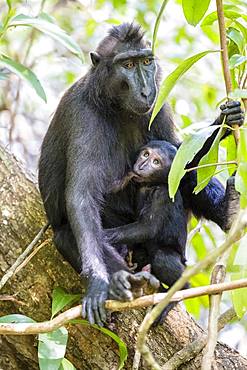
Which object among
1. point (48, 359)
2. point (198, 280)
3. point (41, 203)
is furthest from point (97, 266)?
point (198, 280)

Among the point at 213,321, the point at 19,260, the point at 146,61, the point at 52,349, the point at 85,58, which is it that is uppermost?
the point at 85,58

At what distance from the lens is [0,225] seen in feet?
12.6

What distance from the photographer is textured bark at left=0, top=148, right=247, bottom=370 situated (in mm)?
3605

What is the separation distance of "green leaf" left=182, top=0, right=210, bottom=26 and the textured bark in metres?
1.53

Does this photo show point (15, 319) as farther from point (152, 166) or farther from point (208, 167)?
point (152, 166)

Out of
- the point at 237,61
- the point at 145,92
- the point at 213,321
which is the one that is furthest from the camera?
the point at 145,92

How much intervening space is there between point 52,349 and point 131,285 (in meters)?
0.54

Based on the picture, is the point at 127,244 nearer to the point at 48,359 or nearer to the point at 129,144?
the point at 129,144

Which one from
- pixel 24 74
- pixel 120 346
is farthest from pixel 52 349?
pixel 24 74

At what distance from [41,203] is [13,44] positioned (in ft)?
10.1

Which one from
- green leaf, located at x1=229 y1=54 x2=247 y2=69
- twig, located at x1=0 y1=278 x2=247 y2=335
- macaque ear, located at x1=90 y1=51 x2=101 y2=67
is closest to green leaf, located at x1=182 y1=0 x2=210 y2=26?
green leaf, located at x1=229 y1=54 x2=247 y2=69

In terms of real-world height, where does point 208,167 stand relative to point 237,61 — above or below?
below

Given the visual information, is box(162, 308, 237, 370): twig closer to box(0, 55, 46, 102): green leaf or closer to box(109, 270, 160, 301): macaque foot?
box(109, 270, 160, 301): macaque foot

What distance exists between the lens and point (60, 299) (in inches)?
139
